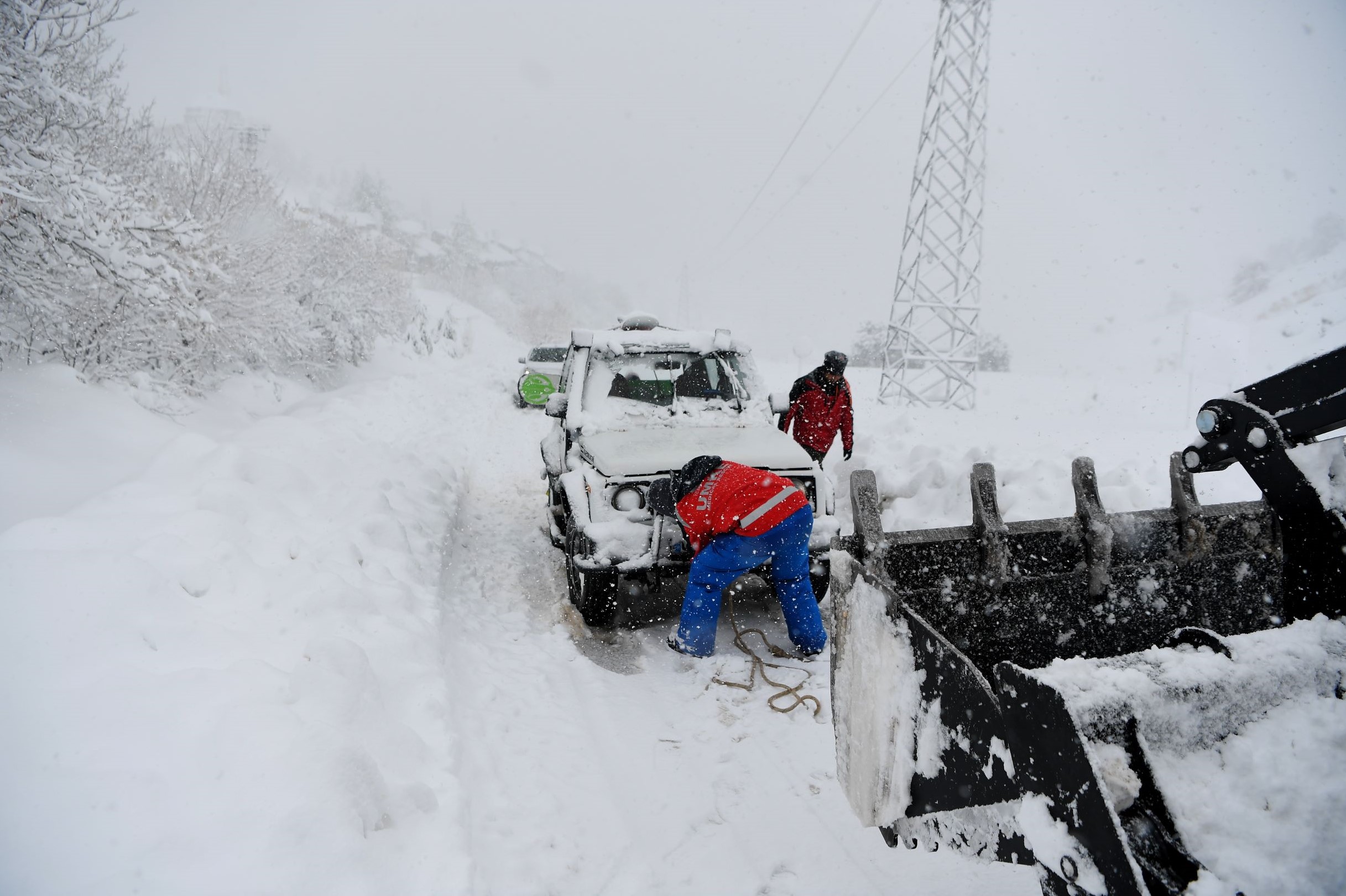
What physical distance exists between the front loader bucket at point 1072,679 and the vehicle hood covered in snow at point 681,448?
74.8 inches

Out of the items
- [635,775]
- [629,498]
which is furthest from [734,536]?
[635,775]

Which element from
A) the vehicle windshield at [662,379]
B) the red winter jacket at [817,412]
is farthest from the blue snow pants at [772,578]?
the red winter jacket at [817,412]

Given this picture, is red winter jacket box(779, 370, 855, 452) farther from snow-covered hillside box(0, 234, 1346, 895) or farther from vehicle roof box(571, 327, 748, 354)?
vehicle roof box(571, 327, 748, 354)

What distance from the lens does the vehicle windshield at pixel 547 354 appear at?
16.2 m

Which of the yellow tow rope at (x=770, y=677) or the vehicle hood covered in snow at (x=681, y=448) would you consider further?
the vehicle hood covered in snow at (x=681, y=448)

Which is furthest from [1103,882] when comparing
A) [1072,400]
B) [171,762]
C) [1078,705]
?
[1072,400]

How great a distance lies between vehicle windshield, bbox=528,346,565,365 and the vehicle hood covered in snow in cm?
1184

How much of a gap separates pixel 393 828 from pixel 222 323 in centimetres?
945

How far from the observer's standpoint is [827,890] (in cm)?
232

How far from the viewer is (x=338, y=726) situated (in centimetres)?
247

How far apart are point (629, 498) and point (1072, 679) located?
9.29 ft

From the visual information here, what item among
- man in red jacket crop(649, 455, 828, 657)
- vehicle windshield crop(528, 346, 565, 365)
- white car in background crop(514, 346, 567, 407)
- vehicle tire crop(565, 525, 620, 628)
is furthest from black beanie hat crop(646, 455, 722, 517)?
vehicle windshield crop(528, 346, 565, 365)

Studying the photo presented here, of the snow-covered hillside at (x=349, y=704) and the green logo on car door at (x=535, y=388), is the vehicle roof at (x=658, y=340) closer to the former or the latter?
the snow-covered hillside at (x=349, y=704)

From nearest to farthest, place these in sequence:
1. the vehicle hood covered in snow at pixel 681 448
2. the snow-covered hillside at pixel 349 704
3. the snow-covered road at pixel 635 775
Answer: the snow-covered hillside at pixel 349 704 → the snow-covered road at pixel 635 775 → the vehicle hood covered in snow at pixel 681 448
